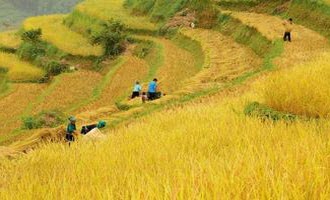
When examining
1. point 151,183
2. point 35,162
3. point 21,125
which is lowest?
point 21,125

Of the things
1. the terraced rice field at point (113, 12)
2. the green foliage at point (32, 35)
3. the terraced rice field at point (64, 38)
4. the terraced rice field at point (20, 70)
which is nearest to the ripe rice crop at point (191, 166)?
the terraced rice field at point (20, 70)

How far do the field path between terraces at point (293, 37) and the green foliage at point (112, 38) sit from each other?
28.2 ft

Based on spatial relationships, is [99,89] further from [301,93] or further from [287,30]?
[301,93]

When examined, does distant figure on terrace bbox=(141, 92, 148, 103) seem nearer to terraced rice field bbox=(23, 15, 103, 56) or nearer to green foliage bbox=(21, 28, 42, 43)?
terraced rice field bbox=(23, 15, 103, 56)

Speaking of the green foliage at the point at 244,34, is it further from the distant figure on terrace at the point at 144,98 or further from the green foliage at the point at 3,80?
the green foliage at the point at 3,80

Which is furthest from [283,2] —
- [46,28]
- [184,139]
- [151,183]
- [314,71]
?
[151,183]

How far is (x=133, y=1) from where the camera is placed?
50.1m

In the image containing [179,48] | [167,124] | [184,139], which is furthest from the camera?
[179,48]

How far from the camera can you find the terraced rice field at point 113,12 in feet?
141

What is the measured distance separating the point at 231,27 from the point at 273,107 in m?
26.7

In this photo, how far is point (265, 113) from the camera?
785 cm

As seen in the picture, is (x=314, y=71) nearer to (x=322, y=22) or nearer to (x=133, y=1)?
(x=322, y=22)

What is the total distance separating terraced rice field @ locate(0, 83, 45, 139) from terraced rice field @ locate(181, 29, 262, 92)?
30.5 ft

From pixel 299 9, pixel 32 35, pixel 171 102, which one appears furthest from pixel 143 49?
pixel 171 102
